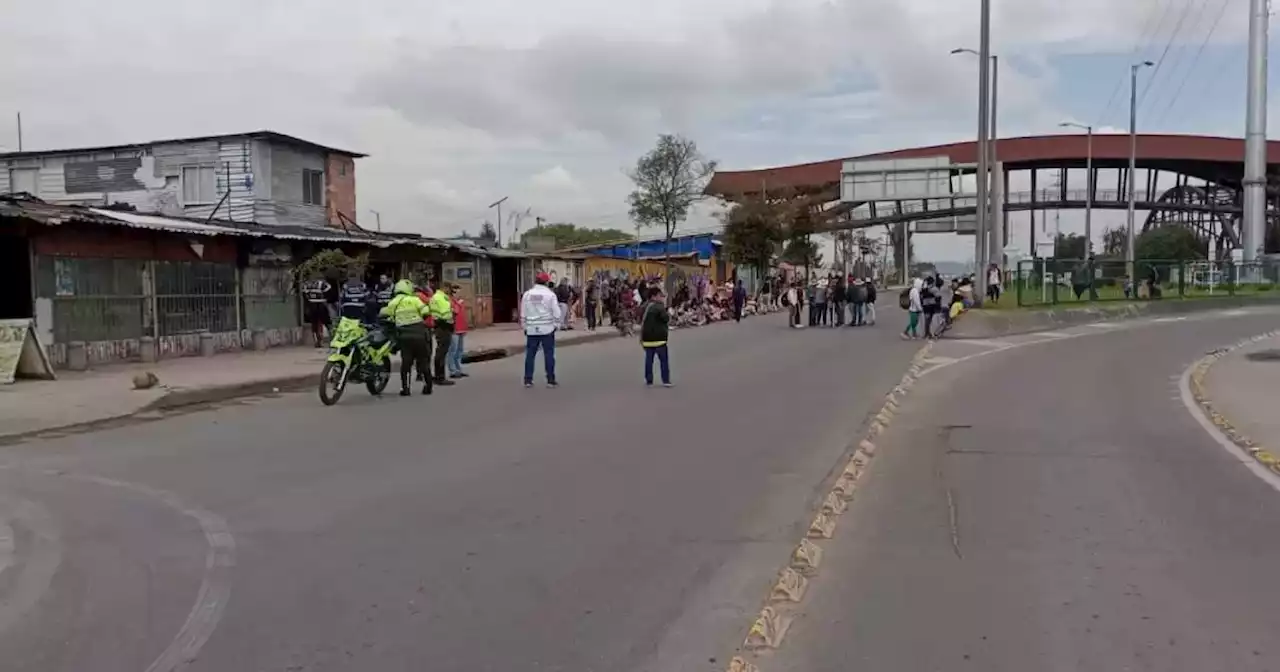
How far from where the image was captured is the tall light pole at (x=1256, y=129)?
56.3 m

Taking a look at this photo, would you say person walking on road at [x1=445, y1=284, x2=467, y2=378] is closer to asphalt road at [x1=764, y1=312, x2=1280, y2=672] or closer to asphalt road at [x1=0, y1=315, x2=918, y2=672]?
asphalt road at [x1=0, y1=315, x2=918, y2=672]

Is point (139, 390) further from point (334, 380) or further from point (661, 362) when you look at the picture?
→ point (661, 362)

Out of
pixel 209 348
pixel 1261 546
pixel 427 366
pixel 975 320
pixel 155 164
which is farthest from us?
pixel 155 164

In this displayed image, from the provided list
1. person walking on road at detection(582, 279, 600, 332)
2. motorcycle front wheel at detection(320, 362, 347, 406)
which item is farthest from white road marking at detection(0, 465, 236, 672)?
person walking on road at detection(582, 279, 600, 332)

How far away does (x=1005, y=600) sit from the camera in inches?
229

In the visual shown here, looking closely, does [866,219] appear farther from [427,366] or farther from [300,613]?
[300,613]

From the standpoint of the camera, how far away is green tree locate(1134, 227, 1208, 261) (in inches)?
3135

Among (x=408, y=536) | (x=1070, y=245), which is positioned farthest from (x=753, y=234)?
(x=1070, y=245)

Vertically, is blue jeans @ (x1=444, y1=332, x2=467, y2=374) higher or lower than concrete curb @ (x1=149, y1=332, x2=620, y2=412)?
higher

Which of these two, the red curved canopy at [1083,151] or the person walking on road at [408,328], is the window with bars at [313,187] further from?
the red curved canopy at [1083,151]

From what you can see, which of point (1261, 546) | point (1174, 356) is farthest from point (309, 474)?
point (1174, 356)

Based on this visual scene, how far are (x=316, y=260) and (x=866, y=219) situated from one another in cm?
6051

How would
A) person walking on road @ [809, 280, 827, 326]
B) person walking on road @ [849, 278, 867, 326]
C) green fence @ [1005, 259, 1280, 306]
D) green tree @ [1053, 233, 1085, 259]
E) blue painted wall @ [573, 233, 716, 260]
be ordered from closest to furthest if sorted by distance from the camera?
person walking on road @ [849, 278, 867, 326] < person walking on road @ [809, 280, 827, 326] < green fence @ [1005, 259, 1280, 306] < blue painted wall @ [573, 233, 716, 260] < green tree @ [1053, 233, 1085, 259]

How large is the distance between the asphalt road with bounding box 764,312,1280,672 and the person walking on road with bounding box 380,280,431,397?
6.38 metres
